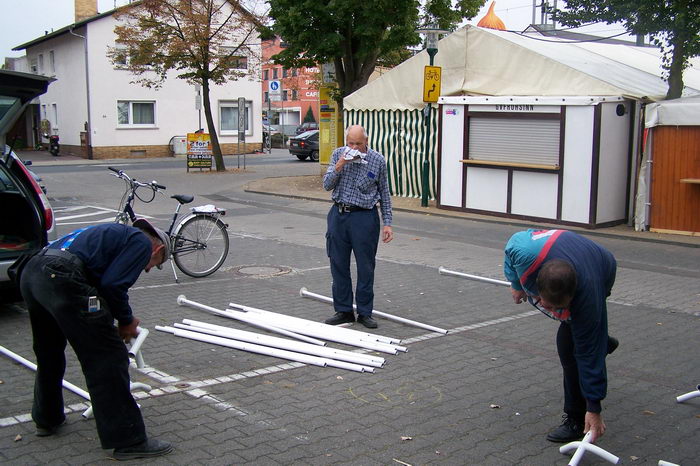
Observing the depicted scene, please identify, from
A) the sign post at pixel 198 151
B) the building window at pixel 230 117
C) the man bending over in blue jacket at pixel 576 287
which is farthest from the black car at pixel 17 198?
the building window at pixel 230 117

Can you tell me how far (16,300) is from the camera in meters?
7.44

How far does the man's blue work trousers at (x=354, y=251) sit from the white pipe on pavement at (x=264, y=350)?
112 cm

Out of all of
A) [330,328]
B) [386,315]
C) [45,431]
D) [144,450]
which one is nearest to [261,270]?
[386,315]

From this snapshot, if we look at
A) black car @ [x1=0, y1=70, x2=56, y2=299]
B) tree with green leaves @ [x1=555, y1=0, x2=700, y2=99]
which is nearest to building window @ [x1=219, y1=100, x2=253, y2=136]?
tree with green leaves @ [x1=555, y1=0, x2=700, y2=99]

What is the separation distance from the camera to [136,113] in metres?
37.3

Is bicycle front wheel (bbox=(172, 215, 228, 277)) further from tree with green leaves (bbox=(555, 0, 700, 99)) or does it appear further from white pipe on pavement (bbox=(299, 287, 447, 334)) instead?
tree with green leaves (bbox=(555, 0, 700, 99))

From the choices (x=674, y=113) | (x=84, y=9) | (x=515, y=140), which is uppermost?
(x=84, y=9)

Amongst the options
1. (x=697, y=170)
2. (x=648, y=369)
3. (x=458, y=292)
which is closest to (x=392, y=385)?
(x=648, y=369)

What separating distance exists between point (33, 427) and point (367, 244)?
3.26 meters

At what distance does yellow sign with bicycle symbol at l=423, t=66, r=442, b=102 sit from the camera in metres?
15.6

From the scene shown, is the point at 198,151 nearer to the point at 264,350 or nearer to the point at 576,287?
the point at 264,350

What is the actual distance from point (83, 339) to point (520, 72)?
42.5 ft

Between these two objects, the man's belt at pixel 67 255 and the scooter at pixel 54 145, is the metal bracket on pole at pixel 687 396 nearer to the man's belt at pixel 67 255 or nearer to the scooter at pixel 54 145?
the man's belt at pixel 67 255

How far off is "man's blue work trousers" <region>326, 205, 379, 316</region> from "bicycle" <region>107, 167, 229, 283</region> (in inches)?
104
